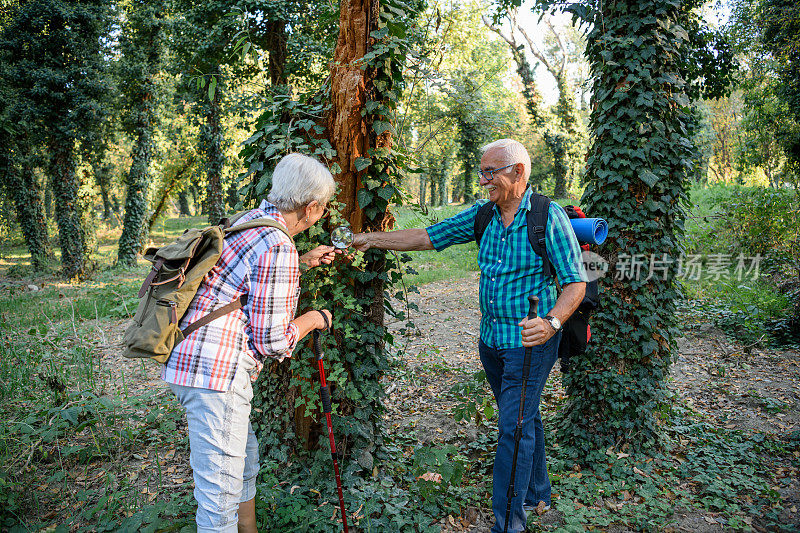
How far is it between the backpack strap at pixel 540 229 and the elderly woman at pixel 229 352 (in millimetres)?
1537

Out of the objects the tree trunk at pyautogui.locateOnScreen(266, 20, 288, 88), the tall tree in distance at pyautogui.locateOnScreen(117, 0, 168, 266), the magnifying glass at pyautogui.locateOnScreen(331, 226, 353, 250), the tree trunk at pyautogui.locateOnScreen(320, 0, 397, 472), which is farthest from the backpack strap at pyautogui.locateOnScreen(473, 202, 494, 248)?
the tall tree in distance at pyautogui.locateOnScreen(117, 0, 168, 266)

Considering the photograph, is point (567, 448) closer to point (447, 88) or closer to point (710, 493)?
point (710, 493)

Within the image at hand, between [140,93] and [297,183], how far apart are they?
19.0m

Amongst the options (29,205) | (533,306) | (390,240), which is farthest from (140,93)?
(533,306)

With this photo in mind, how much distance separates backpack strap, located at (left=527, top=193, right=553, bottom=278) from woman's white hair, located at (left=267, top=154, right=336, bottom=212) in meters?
1.36

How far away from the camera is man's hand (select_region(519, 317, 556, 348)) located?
277 cm

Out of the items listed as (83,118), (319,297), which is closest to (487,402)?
(319,297)

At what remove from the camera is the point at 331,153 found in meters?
3.37

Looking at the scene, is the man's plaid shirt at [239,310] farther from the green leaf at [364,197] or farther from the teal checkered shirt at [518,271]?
the teal checkered shirt at [518,271]

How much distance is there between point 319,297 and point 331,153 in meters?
1.04

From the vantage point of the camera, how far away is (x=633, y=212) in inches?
164

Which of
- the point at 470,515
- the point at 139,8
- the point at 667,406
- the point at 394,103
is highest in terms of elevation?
the point at 139,8

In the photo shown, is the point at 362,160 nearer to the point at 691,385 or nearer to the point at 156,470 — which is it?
the point at 156,470

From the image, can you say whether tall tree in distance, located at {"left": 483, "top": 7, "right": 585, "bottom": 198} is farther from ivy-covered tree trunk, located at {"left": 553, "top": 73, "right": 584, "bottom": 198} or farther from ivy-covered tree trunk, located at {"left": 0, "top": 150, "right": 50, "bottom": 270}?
ivy-covered tree trunk, located at {"left": 0, "top": 150, "right": 50, "bottom": 270}
